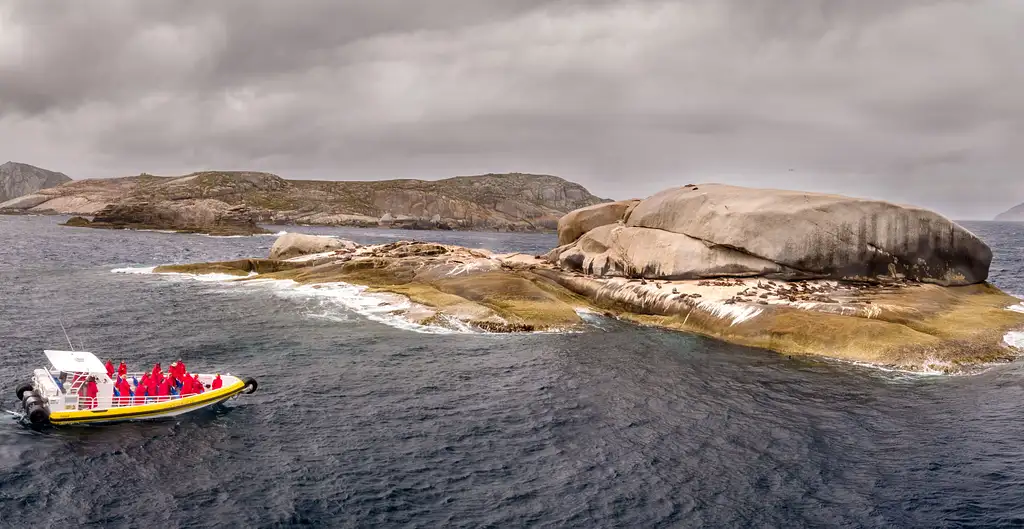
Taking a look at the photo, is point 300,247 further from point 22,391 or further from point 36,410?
point 36,410

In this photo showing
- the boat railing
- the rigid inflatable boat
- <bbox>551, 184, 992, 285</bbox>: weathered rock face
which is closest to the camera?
the rigid inflatable boat

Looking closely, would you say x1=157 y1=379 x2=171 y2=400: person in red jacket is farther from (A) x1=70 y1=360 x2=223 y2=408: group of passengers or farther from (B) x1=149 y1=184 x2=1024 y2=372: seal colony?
(B) x1=149 y1=184 x2=1024 y2=372: seal colony


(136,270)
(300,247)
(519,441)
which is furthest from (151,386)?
(136,270)

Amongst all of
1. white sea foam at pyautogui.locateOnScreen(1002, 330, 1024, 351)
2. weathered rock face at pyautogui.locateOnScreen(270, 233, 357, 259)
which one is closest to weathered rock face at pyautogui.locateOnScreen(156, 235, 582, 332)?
weathered rock face at pyautogui.locateOnScreen(270, 233, 357, 259)

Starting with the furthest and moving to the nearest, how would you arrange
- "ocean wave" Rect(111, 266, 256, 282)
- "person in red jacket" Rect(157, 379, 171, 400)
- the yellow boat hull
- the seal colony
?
"ocean wave" Rect(111, 266, 256, 282), the seal colony, "person in red jacket" Rect(157, 379, 171, 400), the yellow boat hull

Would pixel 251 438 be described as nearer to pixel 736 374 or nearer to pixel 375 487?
pixel 375 487

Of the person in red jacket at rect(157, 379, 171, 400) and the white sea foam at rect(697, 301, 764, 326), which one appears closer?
the person in red jacket at rect(157, 379, 171, 400)

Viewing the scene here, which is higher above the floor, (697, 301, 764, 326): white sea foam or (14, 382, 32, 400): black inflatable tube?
(697, 301, 764, 326): white sea foam

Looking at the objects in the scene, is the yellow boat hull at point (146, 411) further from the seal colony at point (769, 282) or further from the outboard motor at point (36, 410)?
the seal colony at point (769, 282)
